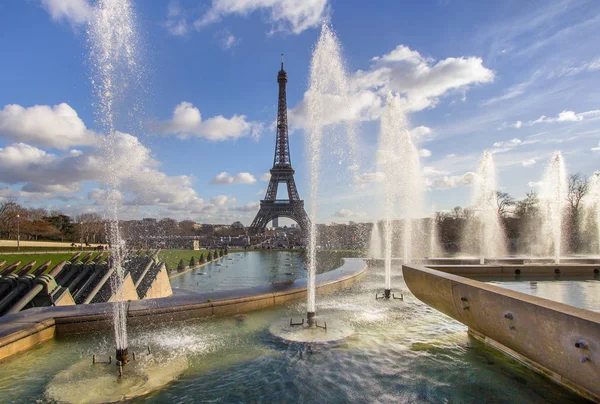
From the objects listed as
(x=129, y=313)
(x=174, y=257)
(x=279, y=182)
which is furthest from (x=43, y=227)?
(x=129, y=313)

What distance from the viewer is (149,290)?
1290 cm

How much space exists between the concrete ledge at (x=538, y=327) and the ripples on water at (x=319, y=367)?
461mm

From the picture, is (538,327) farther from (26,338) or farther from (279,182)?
(279,182)

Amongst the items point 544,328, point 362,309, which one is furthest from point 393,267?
point 544,328

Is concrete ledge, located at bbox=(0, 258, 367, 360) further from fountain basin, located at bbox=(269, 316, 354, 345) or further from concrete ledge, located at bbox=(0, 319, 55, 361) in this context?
fountain basin, located at bbox=(269, 316, 354, 345)

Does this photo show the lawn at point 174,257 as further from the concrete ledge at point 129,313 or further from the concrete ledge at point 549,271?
Result: the concrete ledge at point 549,271

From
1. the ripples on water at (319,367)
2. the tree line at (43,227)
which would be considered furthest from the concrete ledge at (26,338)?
the tree line at (43,227)

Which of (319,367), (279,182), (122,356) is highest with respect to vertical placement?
(279,182)

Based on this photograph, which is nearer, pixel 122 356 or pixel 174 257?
pixel 122 356

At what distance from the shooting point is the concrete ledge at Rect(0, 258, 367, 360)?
5.46 m

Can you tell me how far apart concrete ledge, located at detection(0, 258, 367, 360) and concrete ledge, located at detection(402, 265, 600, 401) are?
3.90 metres

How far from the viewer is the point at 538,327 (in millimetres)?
3662

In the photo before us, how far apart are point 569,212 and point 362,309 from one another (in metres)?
39.1

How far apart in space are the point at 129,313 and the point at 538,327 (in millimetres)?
6318
